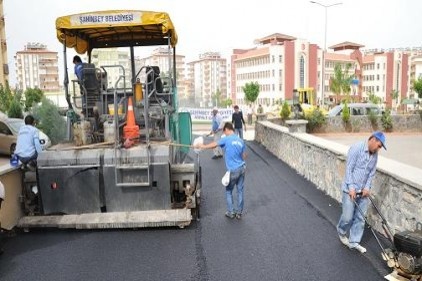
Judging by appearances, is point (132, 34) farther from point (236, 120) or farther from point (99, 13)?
point (236, 120)

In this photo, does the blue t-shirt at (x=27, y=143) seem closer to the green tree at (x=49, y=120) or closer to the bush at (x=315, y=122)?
the green tree at (x=49, y=120)

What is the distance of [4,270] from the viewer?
5105 mm

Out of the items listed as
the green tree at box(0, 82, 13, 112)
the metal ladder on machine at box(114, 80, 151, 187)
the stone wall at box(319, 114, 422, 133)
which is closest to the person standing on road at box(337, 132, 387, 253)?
the metal ladder on machine at box(114, 80, 151, 187)

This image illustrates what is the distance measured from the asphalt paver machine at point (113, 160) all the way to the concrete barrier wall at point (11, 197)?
193mm

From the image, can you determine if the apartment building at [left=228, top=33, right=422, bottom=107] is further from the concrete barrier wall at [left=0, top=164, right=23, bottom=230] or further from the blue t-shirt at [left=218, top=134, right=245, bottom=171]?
the concrete barrier wall at [left=0, top=164, right=23, bottom=230]

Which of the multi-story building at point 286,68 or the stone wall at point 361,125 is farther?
the multi-story building at point 286,68

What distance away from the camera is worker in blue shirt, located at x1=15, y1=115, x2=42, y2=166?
6879mm

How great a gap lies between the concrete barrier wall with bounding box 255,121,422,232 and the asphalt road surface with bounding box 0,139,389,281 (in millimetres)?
523

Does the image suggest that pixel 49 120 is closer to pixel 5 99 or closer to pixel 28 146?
pixel 28 146

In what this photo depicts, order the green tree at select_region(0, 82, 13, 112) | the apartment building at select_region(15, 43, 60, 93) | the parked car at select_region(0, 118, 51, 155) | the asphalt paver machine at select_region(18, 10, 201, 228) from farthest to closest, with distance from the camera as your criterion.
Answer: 1. the apartment building at select_region(15, 43, 60, 93)
2. the green tree at select_region(0, 82, 13, 112)
3. the parked car at select_region(0, 118, 51, 155)
4. the asphalt paver machine at select_region(18, 10, 201, 228)

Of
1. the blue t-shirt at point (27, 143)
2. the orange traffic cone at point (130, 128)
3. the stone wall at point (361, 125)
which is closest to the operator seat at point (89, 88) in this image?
the blue t-shirt at point (27, 143)

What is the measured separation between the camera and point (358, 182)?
535 centimetres

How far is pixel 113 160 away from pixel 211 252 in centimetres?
203

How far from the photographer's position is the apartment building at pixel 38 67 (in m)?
133
